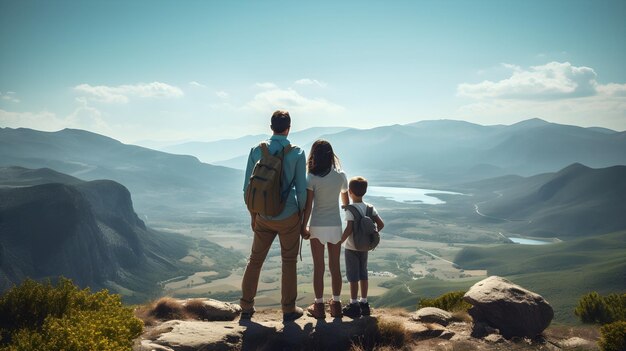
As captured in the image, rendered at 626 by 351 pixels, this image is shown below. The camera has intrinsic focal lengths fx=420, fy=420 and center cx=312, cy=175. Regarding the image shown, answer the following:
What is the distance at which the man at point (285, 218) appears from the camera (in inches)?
368

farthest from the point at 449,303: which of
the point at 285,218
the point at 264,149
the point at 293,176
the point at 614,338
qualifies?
the point at 264,149

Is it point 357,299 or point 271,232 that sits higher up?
point 271,232

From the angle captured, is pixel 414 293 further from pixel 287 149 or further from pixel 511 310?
pixel 287 149

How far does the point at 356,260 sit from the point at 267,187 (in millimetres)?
3128

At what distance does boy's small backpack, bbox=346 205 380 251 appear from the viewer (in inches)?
400

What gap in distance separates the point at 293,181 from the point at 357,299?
3.63 metres

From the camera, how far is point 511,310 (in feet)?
38.7

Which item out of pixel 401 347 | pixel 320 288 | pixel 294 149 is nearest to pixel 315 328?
pixel 320 288

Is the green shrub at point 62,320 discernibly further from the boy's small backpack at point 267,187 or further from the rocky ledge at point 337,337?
the boy's small backpack at point 267,187

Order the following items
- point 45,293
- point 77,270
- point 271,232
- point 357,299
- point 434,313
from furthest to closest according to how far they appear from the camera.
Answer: point 77,270, point 434,313, point 357,299, point 271,232, point 45,293

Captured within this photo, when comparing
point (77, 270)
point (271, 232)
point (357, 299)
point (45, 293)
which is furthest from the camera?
point (77, 270)

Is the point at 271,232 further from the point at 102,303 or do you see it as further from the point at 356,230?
the point at 102,303

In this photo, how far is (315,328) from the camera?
970 cm

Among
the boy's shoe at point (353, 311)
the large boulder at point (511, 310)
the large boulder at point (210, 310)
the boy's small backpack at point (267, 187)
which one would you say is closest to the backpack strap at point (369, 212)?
the boy's shoe at point (353, 311)
